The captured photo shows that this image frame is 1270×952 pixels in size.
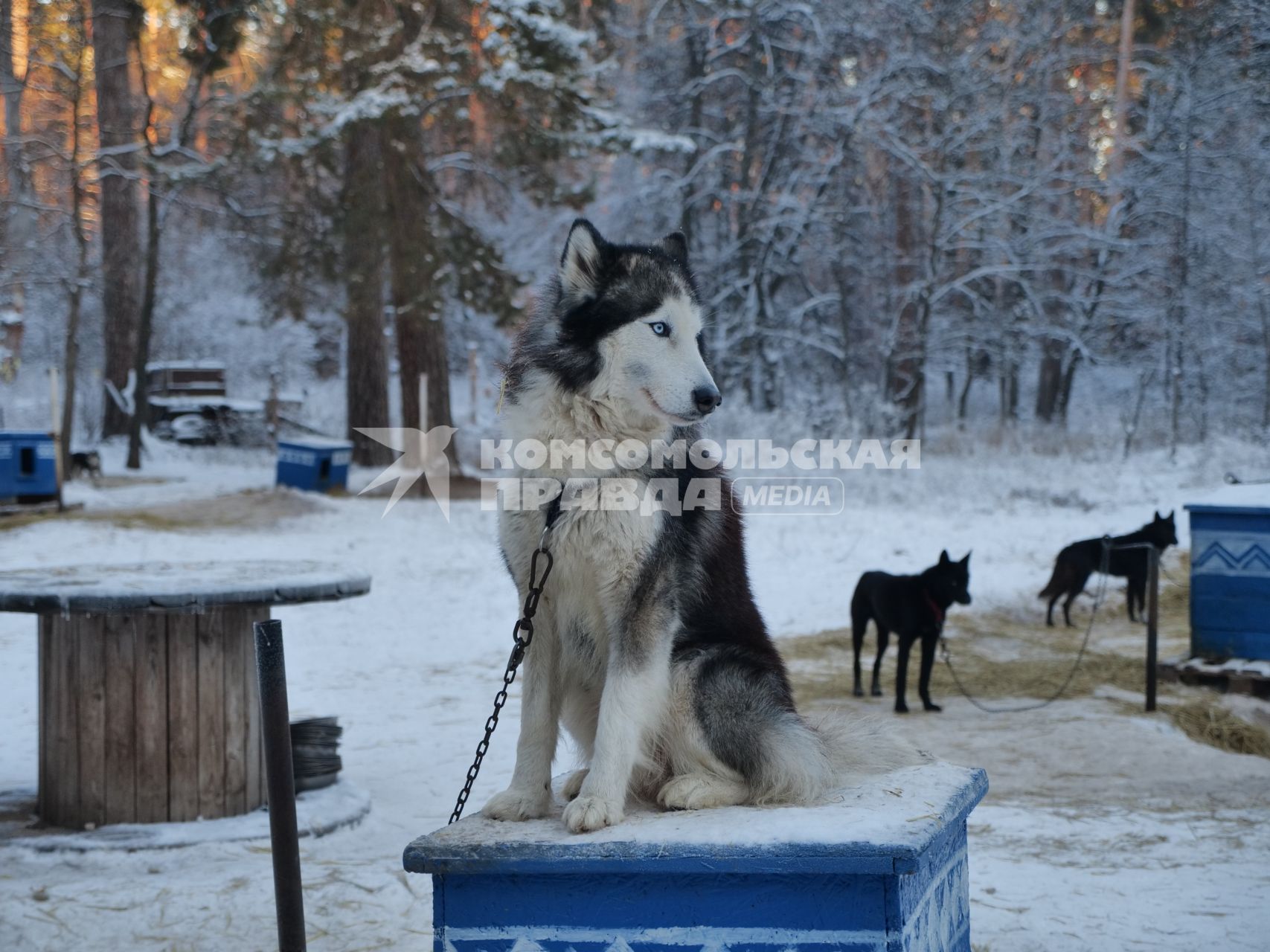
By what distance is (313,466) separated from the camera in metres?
14.8

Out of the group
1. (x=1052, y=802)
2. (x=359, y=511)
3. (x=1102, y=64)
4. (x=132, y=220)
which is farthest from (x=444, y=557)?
(x=1102, y=64)

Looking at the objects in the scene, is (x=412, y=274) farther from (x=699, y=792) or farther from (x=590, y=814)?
(x=590, y=814)

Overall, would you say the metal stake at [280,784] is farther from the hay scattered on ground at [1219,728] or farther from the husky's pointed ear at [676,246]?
the hay scattered on ground at [1219,728]

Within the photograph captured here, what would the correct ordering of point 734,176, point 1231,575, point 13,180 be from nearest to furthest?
1. point 1231,575
2. point 13,180
3. point 734,176

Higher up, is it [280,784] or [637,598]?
[637,598]

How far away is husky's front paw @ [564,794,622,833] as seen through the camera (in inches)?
87.2

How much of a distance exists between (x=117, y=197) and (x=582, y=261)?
63.2 ft

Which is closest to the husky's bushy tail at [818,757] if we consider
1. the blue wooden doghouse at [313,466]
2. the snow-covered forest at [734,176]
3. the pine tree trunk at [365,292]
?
the blue wooden doghouse at [313,466]

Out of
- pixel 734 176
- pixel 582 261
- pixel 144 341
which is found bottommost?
pixel 582 261

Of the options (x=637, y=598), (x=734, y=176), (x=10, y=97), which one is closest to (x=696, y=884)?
(x=637, y=598)

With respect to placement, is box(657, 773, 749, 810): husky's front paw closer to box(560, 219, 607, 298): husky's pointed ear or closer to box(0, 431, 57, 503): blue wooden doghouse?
box(560, 219, 607, 298): husky's pointed ear

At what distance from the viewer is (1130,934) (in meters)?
3.52

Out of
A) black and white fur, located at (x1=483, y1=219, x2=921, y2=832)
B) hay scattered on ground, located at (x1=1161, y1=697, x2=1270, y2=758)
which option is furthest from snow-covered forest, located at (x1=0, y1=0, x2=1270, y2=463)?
black and white fur, located at (x1=483, y1=219, x2=921, y2=832)

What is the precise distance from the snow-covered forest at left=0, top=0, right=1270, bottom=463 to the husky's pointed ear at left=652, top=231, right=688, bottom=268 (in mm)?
12856
